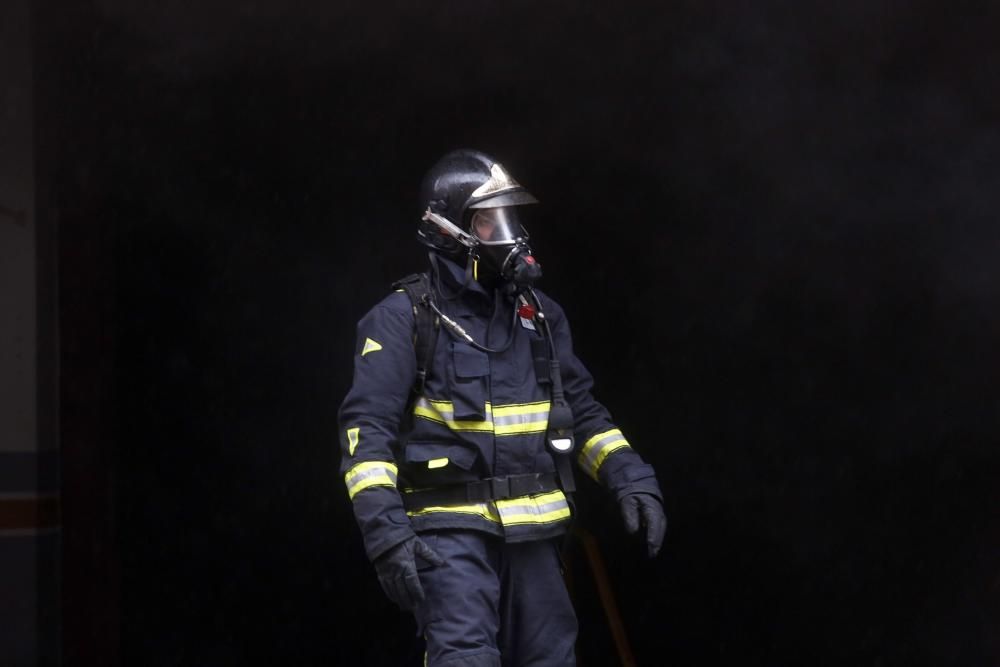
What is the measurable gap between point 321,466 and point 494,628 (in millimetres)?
2319

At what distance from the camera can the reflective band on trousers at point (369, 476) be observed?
10.6 feet

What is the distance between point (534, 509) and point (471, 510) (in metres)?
0.18

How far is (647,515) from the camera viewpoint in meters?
Answer: 3.56

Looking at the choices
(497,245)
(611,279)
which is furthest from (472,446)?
(611,279)

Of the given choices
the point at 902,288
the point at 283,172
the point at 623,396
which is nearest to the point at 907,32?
the point at 902,288

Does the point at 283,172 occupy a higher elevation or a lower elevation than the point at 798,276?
higher

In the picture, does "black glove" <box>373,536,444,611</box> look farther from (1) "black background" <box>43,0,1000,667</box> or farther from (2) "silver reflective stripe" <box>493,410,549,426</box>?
(1) "black background" <box>43,0,1000,667</box>

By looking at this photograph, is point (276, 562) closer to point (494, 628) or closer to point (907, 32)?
point (494, 628)

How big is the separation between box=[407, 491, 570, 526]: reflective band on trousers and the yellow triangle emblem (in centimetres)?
44

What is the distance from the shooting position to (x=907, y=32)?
477cm

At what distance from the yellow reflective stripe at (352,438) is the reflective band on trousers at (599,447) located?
75cm

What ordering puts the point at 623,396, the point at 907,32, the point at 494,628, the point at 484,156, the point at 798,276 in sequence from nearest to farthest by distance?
the point at 494,628
the point at 484,156
the point at 907,32
the point at 798,276
the point at 623,396

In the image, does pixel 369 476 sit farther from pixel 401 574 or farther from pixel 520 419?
pixel 520 419

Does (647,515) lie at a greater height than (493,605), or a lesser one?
greater
